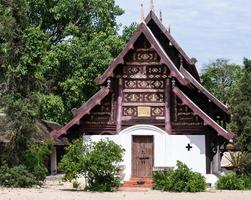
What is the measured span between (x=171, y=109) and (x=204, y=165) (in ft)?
9.37

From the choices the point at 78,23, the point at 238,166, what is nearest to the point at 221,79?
the point at 78,23

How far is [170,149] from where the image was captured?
80.7ft

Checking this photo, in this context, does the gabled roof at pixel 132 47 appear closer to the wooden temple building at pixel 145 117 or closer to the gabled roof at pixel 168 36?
the wooden temple building at pixel 145 117

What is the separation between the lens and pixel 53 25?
4506 cm

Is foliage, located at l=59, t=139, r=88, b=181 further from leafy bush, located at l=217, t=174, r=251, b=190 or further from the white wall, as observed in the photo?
leafy bush, located at l=217, t=174, r=251, b=190

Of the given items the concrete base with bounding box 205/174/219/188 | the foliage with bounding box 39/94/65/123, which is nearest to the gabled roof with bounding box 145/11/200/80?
the concrete base with bounding box 205/174/219/188

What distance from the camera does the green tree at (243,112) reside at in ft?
87.9

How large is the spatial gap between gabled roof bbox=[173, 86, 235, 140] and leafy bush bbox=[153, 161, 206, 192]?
209cm

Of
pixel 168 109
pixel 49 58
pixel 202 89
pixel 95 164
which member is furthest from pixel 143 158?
pixel 49 58

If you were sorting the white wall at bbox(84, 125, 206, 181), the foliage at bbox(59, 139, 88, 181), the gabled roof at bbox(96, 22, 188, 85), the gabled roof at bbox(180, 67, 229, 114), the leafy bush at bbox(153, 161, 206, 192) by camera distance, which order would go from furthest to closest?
the gabled roof at bbox(180, 67, 229, 114), the white wall at bbox(84, 125, 206, 181), the gabled roof at bbox(96, 22, 188, 85), the leafy bush at bbox(153, 161, 206, 192), the foliage at bbox(59, 139, 88, 181)

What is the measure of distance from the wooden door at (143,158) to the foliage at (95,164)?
2.81 meters

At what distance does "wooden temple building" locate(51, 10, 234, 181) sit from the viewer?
2448cm

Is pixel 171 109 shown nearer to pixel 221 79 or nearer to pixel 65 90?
pixel 65 90

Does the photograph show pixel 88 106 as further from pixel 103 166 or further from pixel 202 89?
pixel 202 89
